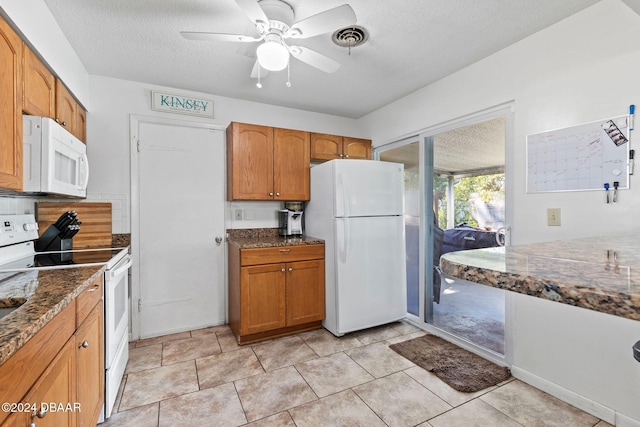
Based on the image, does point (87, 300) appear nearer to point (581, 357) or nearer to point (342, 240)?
point (342, 240)

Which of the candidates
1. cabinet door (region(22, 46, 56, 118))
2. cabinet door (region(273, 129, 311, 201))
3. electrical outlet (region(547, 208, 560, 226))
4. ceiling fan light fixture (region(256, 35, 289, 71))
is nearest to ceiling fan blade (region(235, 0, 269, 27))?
ceiling fan light fixture (region(256, 35, 289, 71))

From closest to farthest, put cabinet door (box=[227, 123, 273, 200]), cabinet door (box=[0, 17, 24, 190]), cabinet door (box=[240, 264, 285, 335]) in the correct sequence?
cabinet door (box=[0, 17, 24, 190]) → cabinet door (box=[240, 264, 285, 335]) → cabinet door (box=[227, 123, 273, 200])

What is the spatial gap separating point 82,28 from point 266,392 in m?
2.66

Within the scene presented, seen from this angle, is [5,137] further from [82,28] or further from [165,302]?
[165,302]

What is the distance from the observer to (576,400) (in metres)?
1.77

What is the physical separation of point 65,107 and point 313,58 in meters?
1.76

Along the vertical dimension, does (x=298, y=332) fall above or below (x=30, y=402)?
below

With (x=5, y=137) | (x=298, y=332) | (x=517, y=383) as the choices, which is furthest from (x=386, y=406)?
(x=5, y=137)

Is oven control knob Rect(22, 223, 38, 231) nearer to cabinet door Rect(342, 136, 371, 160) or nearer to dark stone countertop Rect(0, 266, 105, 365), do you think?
dark stone countertop Rect(0, 266, 105, 365)

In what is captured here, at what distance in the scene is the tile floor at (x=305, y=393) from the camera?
1.68 m

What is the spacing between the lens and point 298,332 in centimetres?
287

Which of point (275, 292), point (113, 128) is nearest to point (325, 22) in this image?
point (275, 292)

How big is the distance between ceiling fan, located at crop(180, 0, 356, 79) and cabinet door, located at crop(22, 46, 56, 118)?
83cm

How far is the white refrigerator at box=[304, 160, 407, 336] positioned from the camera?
277cm
